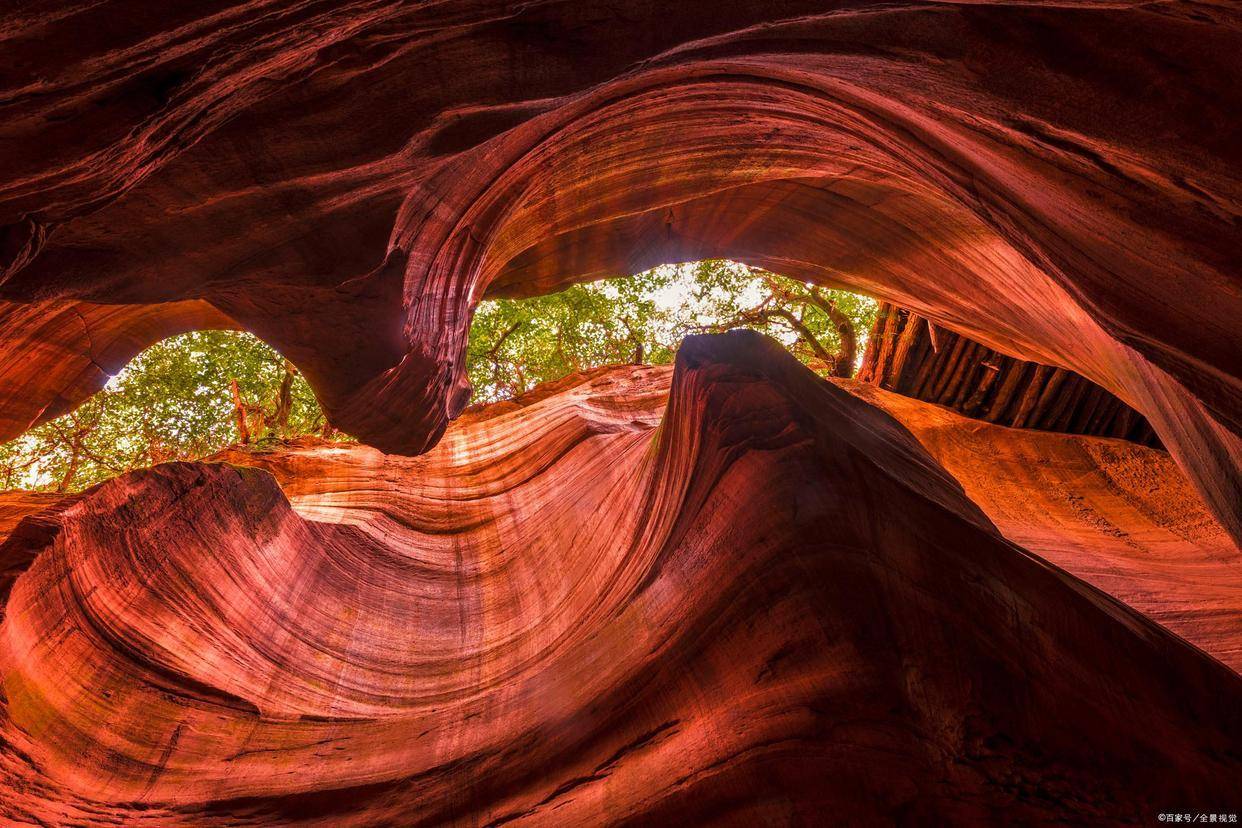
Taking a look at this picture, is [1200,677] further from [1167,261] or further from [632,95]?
[632,95]

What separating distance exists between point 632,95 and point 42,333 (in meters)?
6.29

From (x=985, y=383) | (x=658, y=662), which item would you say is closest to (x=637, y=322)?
(x=985, y=383)

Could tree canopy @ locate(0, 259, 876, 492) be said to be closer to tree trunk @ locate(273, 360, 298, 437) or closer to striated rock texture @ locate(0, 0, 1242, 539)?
tree trunk @ locate(273, 360, 298, 437)

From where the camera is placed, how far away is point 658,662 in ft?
10.3

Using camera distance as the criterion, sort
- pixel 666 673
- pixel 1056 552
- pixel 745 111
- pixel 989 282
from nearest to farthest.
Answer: pixel 666 673 → pixel 745 111 → pixel 989 282 → pixel 1056 552

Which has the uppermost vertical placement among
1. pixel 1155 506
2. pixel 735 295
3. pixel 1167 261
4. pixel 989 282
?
pixel 735 295

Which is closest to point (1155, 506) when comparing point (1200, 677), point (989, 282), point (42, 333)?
point (989, 282)

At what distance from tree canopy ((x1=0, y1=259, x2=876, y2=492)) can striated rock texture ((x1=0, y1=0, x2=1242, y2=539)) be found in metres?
5.86

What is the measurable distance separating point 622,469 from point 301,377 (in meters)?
9.37

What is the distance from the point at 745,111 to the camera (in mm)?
4941

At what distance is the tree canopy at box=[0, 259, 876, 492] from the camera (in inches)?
440

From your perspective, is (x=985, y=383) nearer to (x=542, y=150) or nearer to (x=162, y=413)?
(x=542, y=150)

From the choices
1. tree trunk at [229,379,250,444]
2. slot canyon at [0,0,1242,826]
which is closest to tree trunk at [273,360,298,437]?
tree trunk at [229,379,250,444]

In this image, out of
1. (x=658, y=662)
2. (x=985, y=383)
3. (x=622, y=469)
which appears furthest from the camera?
(x=985, y=383)
